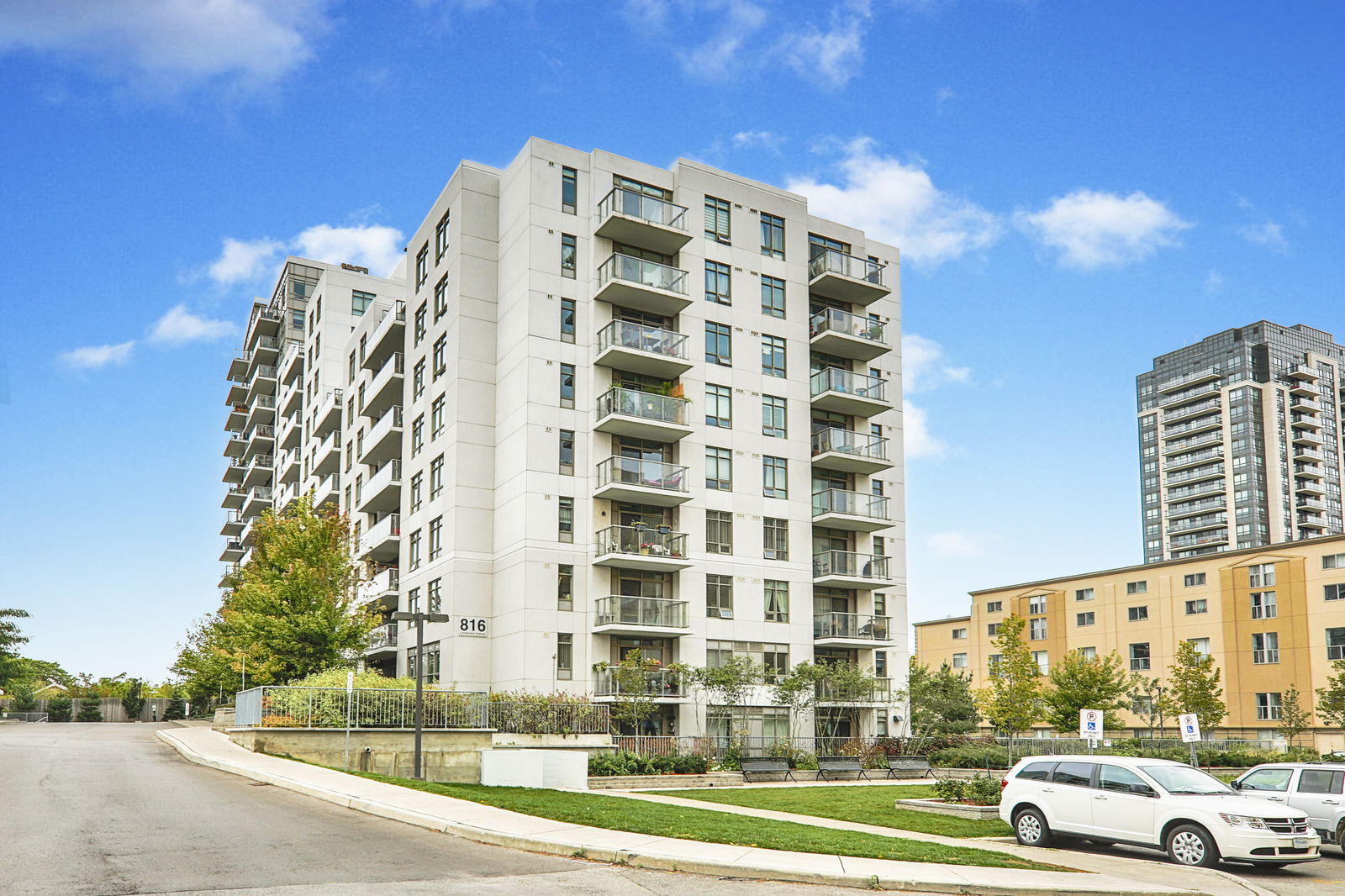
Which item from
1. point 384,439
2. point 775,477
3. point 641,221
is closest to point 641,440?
point 775,477

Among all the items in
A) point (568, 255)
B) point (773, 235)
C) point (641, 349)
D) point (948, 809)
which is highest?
point (773, 235)

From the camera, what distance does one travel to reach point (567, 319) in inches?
1790

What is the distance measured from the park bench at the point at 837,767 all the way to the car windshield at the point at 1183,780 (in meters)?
21.0

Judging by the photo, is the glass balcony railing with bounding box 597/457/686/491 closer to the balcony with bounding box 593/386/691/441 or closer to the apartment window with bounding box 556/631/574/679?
the balcony with bounding box 593/386/691/441

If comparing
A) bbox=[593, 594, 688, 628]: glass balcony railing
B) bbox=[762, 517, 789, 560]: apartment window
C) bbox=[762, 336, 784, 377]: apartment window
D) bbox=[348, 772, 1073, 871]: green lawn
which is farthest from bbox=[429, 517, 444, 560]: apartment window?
bbox=[348, 772, 1073, 871]: green lawn

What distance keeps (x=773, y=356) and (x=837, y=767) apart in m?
18.1

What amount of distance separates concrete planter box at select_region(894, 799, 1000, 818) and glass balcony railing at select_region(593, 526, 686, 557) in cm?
1925

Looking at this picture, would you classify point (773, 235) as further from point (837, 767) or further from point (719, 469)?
point (837, 767)

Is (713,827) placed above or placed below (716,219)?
below

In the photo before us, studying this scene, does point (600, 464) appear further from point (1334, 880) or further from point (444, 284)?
point (1334, 880)

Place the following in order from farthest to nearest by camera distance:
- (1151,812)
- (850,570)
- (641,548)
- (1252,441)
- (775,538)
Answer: (1252,441)
(850,570)
(775,538)
(641,548)
(1151,812)

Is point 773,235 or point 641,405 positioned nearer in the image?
point 641,405

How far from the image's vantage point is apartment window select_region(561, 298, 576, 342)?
45.2m

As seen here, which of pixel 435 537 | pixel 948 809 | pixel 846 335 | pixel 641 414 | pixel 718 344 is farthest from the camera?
pixel 846 335
